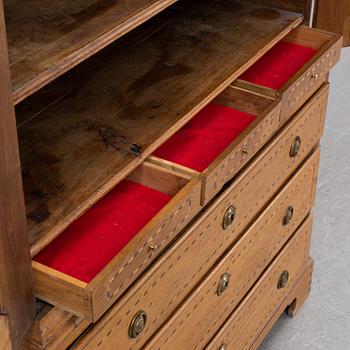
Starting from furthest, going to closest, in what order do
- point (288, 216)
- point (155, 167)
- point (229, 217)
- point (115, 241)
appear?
point (288, 216) → point (229, 217) → point (155, 167) → point (115, 241)

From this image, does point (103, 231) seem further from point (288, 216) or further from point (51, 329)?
point (288, 216)

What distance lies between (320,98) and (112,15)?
2.98 feet

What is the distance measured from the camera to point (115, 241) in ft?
5.09

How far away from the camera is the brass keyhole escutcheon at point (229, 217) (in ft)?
6.25

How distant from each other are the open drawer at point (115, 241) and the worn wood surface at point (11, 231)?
0.05m

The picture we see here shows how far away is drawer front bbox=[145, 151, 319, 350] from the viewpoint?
6.12ft

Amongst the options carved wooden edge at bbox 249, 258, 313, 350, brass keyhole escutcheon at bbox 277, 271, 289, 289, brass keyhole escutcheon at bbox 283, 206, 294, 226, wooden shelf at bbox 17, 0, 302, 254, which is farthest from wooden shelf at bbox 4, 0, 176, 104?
carved wooden edge at bbox 249, 258, 313, 350

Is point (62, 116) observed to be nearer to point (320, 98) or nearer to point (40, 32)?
point (40, 32)

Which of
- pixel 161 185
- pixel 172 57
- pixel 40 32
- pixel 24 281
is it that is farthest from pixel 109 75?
pixel 24 281

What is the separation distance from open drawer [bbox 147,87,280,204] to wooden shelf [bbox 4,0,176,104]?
0.31 metres

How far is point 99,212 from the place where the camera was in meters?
1.62

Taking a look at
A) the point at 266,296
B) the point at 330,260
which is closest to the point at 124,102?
the point at 266,296

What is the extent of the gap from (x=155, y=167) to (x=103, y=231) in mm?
175

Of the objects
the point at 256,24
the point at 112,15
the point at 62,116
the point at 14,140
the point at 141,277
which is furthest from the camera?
the point at 256,24
